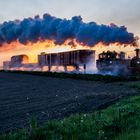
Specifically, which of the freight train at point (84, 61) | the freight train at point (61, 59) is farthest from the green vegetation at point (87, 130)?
the freight train at point (61, 59)

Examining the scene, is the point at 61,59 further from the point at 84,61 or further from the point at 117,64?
the point at 117,64

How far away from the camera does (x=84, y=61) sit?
61125mm

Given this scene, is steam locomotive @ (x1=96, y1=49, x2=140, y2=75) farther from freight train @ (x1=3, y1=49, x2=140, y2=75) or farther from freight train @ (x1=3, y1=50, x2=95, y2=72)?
freight train @ (x1=3, y1=50, x2=95, y2=72)

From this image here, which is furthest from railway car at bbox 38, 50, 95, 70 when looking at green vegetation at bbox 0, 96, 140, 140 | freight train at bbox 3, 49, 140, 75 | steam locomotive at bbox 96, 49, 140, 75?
green vegetation at bbox 0, 96, 140, 140

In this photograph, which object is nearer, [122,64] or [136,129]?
[136,129]

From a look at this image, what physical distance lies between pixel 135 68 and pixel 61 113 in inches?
1484

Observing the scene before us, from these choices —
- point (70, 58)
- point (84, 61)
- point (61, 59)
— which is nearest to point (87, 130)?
point (84, 61)

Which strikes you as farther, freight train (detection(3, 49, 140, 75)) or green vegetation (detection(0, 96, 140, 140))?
freight train (detection(3, 49, 140, 75))

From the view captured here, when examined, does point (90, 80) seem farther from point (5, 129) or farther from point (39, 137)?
point (39, 137)

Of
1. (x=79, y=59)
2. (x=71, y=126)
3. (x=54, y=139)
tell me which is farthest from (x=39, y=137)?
(x=79, y=59)

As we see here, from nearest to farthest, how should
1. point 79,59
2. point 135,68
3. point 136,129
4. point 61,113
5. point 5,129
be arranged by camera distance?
point 136,129 < point 5,129 < point 61,113 < point 135,68 < point 79,59

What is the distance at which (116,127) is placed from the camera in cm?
988

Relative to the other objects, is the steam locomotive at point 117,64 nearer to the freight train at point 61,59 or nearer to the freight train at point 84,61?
the freight train at point 84,61

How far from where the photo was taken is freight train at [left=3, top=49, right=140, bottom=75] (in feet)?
171
